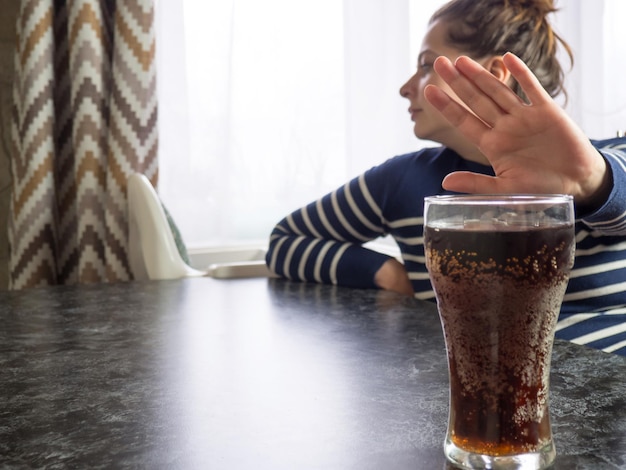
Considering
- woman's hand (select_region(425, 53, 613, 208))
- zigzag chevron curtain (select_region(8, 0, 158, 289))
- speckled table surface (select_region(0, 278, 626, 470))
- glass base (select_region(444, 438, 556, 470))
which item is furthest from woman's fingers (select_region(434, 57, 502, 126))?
zigzag chevron curtain (select_region(8, 0, 158, 289))

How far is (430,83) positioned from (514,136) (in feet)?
2.38

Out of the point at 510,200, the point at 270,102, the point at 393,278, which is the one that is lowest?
the point at 393,278

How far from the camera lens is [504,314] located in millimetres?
489

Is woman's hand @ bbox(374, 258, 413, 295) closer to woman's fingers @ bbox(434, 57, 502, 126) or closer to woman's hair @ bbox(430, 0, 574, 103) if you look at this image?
woman's hair @ bbox(430, 0, 574, 103)

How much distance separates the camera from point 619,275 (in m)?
1.22

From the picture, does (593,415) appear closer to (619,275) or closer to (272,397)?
(272,397)

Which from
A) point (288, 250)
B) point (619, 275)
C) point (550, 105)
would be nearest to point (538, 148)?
point (550, 105)

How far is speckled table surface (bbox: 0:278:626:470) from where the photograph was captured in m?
0.51

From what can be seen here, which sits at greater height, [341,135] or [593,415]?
[341,135]

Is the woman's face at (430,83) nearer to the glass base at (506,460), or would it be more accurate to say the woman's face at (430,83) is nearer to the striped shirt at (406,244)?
the striped shirt at (406,244)

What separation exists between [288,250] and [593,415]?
97 centimetres

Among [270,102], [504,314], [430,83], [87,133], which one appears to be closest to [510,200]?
[504,314]

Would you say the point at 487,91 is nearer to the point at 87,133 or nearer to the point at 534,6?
the point at 534,6

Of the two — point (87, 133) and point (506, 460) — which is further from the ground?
point (87, 133)
